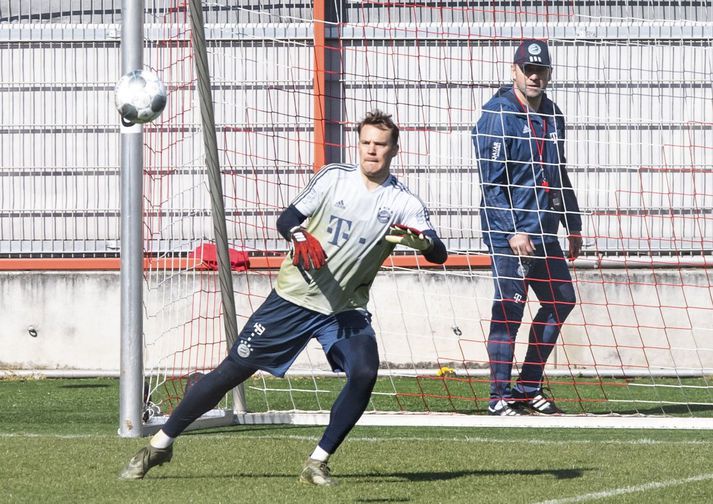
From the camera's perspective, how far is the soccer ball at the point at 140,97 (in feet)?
24.9

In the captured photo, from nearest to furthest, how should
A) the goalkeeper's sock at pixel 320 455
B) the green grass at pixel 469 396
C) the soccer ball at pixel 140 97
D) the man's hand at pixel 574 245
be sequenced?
the goalkeeper's sock at pixel 320 455
the soccer ball at pixel 140 97
the man's hand at pixel 574 245
the green grass at pixel 469 396

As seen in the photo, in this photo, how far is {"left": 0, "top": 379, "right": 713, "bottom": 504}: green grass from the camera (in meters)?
6.14

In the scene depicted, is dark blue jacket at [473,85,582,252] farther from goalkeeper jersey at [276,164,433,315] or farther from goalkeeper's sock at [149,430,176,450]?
goalkeeper's sock at [149,430,176,450]

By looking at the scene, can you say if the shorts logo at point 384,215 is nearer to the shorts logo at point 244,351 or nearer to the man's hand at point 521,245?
the shorts logo at point 244,351

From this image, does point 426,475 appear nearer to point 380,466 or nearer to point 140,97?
point 380,466

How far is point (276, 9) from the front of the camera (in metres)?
14.8

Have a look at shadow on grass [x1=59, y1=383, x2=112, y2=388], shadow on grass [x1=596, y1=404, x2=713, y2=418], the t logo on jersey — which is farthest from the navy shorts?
shadow on grass [x1=59, y1=383, x2=112, y2=388]

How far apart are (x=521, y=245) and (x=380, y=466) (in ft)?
8.87

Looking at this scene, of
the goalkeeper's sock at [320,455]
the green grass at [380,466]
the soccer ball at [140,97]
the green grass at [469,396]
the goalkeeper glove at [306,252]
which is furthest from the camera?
the green grass at [469,396]

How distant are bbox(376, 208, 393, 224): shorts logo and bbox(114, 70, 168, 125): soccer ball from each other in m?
1.55

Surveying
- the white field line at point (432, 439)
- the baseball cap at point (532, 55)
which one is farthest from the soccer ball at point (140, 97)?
the baseball cap at point (532, 55)

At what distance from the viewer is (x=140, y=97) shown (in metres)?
7.58

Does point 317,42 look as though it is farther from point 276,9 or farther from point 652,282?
point 652,282

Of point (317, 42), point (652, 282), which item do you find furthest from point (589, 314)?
point (317, 42)
